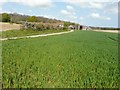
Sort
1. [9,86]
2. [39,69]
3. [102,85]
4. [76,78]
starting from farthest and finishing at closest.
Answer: [39,69], [76,78], [102,85], [9,86]

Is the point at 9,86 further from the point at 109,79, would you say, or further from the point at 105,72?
the point at 105,72

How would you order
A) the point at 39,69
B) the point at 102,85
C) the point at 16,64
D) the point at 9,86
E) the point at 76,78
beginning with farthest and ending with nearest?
the point at 16,64, the point at 39,69, the point at 76,78, the point at 102,85, the point at 9,86

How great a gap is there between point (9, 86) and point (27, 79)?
1.13 m

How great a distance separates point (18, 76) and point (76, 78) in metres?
2.08

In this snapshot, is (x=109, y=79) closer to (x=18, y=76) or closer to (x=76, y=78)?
(x=76, y=78)

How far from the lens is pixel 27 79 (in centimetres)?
907

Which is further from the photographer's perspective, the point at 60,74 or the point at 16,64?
the point at 16,64

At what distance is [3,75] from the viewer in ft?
30.7

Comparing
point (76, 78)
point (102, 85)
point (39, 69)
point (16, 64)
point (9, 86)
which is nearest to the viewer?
point (9, 86)

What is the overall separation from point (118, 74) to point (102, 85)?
2.27m

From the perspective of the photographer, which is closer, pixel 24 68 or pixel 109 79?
pixel 109 79

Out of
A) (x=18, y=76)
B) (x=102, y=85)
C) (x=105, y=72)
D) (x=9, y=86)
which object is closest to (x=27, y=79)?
(x=18, y=76)

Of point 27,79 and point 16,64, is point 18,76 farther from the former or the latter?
point 16,64

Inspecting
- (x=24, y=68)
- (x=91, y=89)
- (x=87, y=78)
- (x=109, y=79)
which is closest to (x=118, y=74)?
(x=109, y=79)
